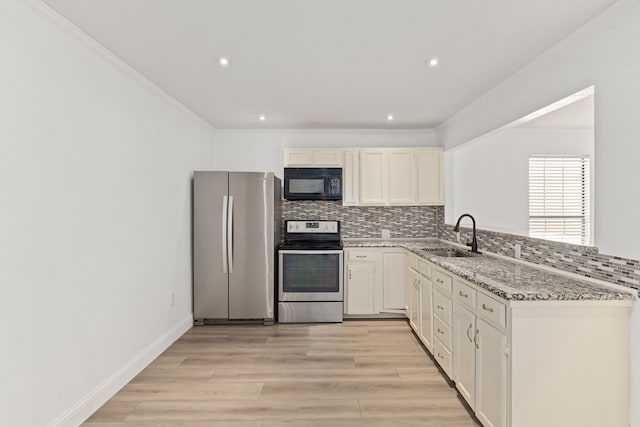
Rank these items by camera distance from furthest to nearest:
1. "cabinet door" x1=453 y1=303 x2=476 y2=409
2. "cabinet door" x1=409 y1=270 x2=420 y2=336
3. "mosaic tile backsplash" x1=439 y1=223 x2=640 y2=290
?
"cabinet door" x1=409 y1=270 x2=420 y2=336, "cabinet door" x1=453 y1=303 x2=476 y2=409, "mosaic tile backsplash" x1=439 y1=223 x2=640 y2=290

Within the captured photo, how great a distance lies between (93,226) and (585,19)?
3.32 meters

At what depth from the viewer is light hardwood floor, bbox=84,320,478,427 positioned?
233cm

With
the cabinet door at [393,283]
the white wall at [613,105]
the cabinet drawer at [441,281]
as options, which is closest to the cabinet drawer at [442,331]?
the cabinet drawer at [441,281]

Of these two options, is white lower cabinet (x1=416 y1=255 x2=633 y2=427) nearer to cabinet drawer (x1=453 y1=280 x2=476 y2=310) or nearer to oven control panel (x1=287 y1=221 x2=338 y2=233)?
cabinet drawer (x1=453 y1=280 x2=476 y2=310)

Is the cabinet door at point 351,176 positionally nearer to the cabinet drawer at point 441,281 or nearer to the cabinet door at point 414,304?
the cabinet door at point 414,304

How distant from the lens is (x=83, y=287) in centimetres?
226

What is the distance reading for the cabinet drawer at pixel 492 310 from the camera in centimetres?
191

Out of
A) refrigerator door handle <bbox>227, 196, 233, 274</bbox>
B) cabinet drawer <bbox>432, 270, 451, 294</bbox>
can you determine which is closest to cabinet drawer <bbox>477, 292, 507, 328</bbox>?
cabinet drawer <bbox>432, 270, 451, 294</bbox>

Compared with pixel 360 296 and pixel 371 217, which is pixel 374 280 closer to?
pixel 360 296

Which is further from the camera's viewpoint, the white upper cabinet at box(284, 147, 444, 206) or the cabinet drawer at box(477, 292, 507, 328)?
the white upper cabinet at box(284, 147, 444, 206)

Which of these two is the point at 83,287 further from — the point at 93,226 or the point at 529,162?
the point at 529,162

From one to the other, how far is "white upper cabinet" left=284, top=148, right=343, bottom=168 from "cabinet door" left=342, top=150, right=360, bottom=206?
0.34 feet

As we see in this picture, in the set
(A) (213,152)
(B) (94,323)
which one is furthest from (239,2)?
(A) (213,152)

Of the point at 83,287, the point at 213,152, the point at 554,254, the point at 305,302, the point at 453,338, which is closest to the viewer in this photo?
the point at 83,287
